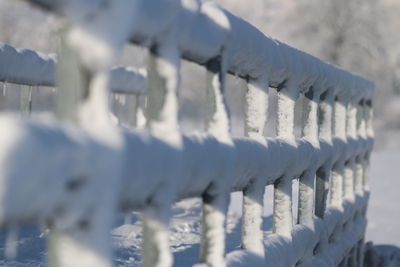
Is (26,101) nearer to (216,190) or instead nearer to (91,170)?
(216,190)

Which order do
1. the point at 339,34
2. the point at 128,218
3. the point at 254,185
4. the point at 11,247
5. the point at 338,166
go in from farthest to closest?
1. the point at 339,34
2. the point at 128,218
3. the point at 338,166
4. the point at 11,247
5. the point at 254,185

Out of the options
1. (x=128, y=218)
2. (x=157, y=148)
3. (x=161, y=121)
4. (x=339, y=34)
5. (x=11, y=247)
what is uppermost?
(x=339, y=34)

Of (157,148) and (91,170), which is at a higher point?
(157,148)

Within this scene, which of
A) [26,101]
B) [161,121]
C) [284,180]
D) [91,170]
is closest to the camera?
[91,170]

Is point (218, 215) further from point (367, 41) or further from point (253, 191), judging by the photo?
point (367, 41)

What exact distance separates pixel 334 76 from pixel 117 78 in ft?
13.3

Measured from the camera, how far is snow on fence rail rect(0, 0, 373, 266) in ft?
4.02

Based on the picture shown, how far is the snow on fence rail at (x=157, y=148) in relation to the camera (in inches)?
48.3

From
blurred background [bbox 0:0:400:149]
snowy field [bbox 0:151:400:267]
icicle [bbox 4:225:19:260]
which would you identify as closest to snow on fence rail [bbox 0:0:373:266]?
snowy field [bbox 0:151:400:267]

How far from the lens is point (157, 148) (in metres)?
1.65

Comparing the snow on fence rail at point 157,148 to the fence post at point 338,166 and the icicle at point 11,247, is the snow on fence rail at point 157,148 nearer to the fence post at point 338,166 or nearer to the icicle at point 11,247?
the fence post at point 338,166

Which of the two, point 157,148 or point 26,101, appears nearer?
point 157,148

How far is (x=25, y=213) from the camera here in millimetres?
1194

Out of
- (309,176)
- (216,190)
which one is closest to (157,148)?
(216,190)
